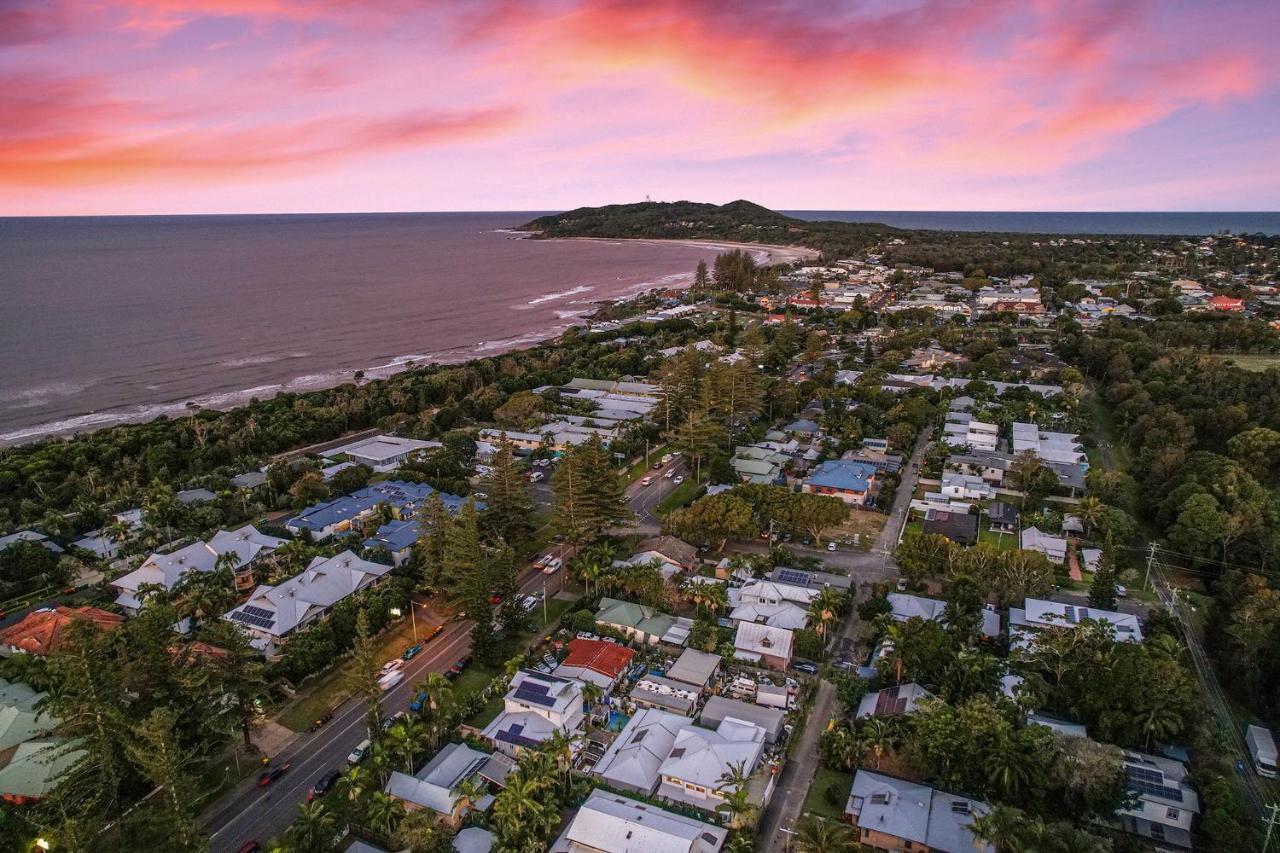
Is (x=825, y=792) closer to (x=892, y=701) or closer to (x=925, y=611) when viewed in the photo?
(x=892, y=701)

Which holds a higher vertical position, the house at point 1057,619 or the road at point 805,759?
the house at point 1057,619

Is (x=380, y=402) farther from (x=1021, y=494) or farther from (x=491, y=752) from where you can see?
(x=1021, y=494)

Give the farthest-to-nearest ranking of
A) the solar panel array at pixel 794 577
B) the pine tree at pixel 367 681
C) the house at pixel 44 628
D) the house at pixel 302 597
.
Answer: the solar panel array at pixel 794 577
the house at pixel 302 597
the house at pixel 44 628
the pine tree at pixel 367 681

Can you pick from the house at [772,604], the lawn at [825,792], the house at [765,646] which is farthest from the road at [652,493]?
the lawn at [825,792]

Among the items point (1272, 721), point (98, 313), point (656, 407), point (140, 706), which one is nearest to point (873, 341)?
point (656, 407)

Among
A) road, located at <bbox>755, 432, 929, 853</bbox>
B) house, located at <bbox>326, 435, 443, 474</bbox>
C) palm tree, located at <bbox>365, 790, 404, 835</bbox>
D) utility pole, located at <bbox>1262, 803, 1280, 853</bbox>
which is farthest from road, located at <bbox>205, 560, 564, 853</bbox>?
utility pole, located at <bbox>1262, 803, 1280, 853</bbox>

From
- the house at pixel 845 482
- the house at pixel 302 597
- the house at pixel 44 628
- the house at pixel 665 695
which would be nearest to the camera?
the house at pixel 665 695

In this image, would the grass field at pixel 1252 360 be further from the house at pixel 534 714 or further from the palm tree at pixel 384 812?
the palm tree at pixel 384 812

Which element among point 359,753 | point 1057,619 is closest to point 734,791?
point 359,753
